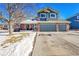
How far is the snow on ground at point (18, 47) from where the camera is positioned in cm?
506

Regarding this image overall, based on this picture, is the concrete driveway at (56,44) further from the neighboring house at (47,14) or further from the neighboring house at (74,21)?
the neighboring house at (47,14)

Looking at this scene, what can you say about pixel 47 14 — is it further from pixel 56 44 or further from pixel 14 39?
pixel 14 39

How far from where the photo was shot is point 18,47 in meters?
5.27

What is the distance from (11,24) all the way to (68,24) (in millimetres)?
1439

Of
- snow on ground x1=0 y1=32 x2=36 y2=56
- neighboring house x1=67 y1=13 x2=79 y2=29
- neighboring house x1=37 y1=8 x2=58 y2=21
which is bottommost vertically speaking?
snow on ground x1=0 y1=32 x2=36 y2=56

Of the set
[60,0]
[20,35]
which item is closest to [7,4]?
[20,35]

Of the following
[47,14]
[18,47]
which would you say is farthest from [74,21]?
[18,47]

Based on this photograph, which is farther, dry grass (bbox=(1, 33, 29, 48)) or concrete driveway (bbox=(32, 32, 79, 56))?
dry grass (bbox=(1, 33, 29, 48))

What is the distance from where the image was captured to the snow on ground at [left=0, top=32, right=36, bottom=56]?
5.06 m

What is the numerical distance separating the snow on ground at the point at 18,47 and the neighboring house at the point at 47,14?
50cm

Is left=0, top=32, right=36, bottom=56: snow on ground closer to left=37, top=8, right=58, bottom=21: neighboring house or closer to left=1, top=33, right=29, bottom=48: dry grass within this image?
left=1, top=33, right=29, bottom=48: dry grass

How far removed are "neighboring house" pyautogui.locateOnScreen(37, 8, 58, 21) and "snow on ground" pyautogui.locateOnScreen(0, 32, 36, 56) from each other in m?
0.50

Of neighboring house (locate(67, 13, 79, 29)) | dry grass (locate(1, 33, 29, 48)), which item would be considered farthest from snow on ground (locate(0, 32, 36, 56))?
neighboring house (locate(67, 13, 79, 29))

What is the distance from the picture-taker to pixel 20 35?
5523 mm
